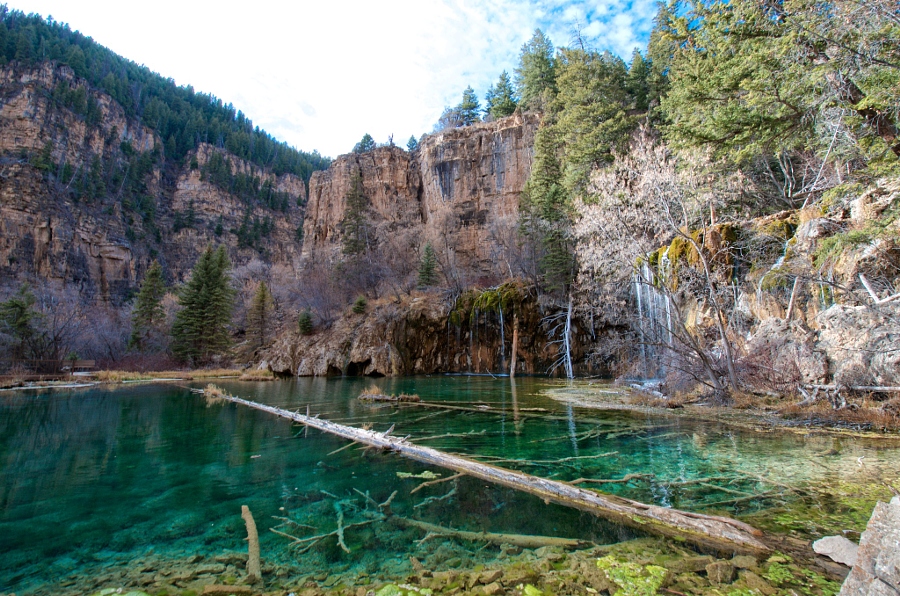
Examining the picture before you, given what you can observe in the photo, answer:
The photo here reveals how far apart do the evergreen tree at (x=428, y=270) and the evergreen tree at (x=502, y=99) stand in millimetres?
23828

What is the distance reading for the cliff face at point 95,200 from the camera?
50281mm

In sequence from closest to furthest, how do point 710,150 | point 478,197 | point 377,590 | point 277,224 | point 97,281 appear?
point 377,590, point 710,150, point 478,197, point 97,281, point 277,224

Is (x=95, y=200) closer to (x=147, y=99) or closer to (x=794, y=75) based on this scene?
(x=147, y=99)

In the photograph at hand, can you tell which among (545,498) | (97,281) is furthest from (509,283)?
(97,281)

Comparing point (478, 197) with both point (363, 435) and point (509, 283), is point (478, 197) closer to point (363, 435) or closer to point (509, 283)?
point (509, 283)

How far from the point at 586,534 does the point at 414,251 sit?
39.7m

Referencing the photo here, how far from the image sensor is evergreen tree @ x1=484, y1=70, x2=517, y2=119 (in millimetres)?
50594

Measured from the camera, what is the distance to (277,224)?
267 feet

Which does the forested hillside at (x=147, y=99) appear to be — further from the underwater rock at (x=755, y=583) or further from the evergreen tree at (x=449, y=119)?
the underwater rock at (x=755, y=583)

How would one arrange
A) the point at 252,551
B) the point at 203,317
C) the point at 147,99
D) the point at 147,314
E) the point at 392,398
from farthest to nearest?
the point at 147,99 → the point at 147,314 → the point at 203,317 → the point at 392,398 → the point at 252,551

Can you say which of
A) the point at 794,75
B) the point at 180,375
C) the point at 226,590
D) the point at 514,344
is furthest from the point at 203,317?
the point at 794,75

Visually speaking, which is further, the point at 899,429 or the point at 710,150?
the point at 710,150

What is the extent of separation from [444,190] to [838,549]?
47859mm

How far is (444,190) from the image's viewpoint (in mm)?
48469
